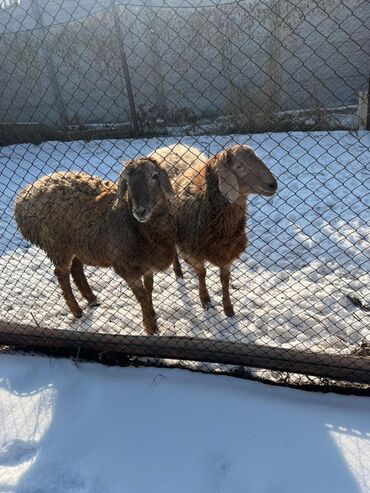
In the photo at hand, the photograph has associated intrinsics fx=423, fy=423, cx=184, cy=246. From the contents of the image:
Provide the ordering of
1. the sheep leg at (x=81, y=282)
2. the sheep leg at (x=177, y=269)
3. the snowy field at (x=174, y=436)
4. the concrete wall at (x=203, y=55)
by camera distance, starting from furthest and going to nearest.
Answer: the concrete wall at (x=203, y=55) → the sheep leg at (x=177, y=269) → the sheep leg at (x=81, y=282) → the snowy field at (x=174, y=436)

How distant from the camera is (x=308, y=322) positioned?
146 inches

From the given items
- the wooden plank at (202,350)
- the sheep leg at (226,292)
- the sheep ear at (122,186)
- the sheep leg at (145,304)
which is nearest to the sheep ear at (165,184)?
the sheep ear at (122,186)

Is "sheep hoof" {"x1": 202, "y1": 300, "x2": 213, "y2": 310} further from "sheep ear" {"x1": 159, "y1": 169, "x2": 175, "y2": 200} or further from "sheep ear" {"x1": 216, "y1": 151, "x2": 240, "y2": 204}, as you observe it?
"sheep ear" {"x1": 159, "y1": 169, "x2": 175, "y2": 200}

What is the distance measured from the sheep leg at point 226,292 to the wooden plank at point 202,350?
985 millimetres

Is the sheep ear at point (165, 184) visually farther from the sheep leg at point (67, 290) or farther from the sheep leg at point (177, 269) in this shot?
the sheep leg at point (67, 290)

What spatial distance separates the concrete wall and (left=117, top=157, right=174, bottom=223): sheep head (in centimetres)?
509

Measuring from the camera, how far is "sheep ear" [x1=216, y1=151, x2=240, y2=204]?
3.50 m

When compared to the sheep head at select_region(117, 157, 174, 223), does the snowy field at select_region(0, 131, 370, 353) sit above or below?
below

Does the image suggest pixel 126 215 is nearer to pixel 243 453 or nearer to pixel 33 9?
pixel 243 453

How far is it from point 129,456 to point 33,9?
10.2m

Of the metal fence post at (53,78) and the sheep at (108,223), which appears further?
the metal fence post at (53,78)

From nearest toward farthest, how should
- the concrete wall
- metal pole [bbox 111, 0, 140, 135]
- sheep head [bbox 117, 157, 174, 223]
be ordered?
Result: sheep head [bbox 117, 157, 174, 223], metal pole [bbox 111, 0, 140, 135], the concrete wall

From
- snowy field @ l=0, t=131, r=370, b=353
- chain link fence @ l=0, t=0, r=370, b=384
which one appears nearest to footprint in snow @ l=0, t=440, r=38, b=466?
chain link fence @ l=0, t=0, r=370, b=384

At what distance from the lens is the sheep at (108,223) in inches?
133
